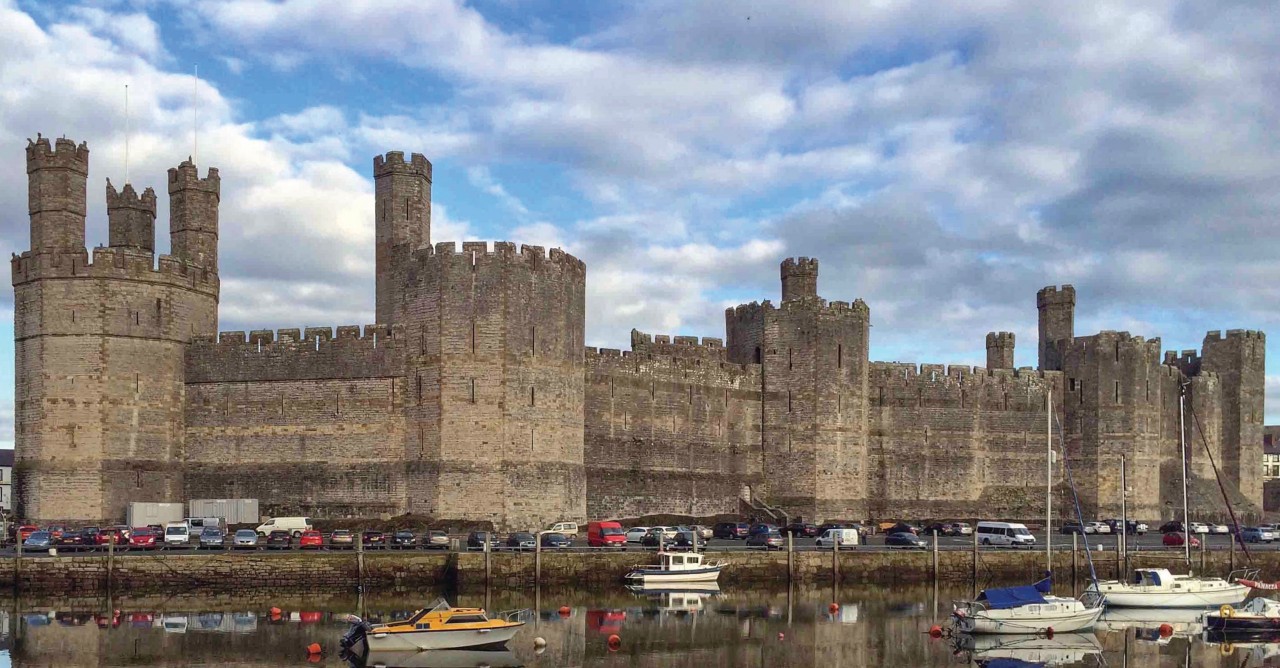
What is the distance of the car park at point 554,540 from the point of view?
50719mm

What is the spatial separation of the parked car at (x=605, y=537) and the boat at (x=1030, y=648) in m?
15.8

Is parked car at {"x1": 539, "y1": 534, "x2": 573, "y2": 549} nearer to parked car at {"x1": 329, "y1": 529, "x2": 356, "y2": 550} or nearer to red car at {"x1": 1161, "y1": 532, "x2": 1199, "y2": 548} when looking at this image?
parked car at {"x1": 329, "y1": 529, "x2": 356, "y2": 550}

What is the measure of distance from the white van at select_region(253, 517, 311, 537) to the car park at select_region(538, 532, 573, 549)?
31.0ft

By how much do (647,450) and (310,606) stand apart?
2338 cm

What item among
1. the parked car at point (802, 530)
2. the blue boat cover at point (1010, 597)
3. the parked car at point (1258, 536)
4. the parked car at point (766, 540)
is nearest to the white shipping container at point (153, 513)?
the parked car at point (766, 540)

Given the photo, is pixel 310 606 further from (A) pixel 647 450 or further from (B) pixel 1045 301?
(B) pixel 1045 301

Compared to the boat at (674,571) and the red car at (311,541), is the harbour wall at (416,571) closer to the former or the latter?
Result: the boat at (674,571)

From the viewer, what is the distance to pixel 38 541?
4925 centimetres

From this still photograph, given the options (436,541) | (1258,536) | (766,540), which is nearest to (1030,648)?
(766,540)

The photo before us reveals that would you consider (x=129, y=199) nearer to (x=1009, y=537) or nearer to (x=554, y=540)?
(x=554, y=540)

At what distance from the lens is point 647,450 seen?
65.0m

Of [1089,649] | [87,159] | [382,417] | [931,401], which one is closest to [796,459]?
[931,401]

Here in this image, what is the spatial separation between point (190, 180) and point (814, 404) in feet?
97.0

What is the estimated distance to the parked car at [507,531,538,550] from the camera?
1957 inches
